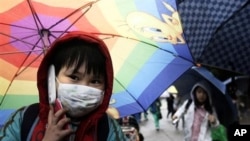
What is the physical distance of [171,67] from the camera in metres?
3.67

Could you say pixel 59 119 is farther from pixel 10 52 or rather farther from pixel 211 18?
pixel 211 18

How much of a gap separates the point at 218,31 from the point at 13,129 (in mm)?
3010

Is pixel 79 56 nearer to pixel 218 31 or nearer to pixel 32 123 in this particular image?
pixel 32 123

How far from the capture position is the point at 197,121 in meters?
5.09

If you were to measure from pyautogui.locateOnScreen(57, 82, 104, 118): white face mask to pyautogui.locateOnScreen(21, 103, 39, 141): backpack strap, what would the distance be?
124mm

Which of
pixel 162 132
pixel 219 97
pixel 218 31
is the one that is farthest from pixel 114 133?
pixel 162 132

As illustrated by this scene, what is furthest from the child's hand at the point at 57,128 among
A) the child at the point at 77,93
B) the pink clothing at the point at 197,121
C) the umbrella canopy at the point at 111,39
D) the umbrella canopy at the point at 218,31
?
the pink clothing at the point at 197,121

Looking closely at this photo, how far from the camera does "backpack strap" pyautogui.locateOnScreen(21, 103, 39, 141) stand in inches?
65.7

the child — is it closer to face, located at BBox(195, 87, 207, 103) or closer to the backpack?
the backpack

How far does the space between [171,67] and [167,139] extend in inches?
286

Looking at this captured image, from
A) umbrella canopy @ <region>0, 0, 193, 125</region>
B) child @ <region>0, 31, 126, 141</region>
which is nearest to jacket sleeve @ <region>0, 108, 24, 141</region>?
child @ <region>0, 31, 126, 141</region>

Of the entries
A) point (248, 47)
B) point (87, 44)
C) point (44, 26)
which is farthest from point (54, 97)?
point (248, 47)

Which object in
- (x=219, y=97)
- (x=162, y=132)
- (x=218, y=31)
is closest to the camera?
(x=218, y=31)

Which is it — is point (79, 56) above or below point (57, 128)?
above
